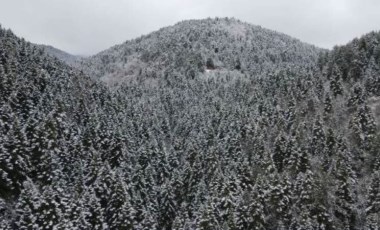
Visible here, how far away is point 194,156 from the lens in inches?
3713

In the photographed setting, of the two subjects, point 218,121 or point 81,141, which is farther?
point 218,121

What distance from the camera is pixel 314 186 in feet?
251

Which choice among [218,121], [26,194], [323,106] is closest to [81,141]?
[26,194]

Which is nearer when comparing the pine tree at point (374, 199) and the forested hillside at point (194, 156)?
Result: the forested hillside at point (194, 156)

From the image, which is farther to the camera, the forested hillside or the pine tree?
the pine tree

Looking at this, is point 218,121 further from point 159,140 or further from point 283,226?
point 283,226

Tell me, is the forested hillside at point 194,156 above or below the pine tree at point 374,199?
above

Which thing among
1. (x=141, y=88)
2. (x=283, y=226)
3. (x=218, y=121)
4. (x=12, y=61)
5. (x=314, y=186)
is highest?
(x=141, y=88)

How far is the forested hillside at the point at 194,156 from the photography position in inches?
2468

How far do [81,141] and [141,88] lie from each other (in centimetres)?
11388

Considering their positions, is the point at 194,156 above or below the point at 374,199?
above

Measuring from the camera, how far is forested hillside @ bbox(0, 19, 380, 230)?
6269 centimetres

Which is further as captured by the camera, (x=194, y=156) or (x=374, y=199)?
(x=194, y=156)

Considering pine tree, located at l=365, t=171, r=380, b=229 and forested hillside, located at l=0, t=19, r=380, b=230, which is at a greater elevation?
forested hillside, located at l=0, t=19, r=380, b=230
